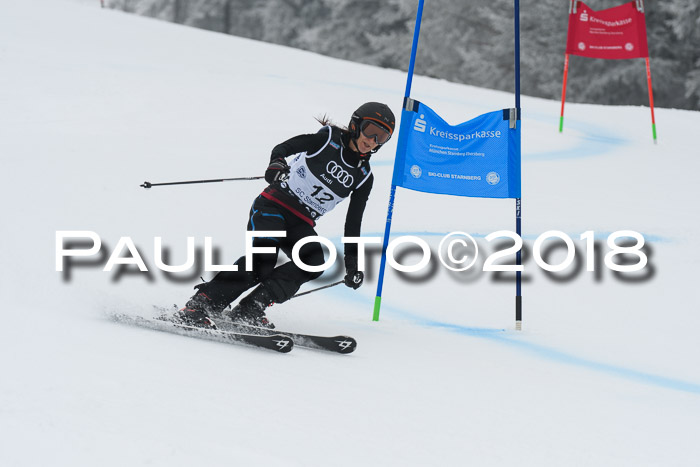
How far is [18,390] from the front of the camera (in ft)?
8.48

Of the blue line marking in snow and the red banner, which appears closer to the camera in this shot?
the blue line marking in snow

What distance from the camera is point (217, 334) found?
3977mm

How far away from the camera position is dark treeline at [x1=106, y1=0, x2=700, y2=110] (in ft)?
72.8

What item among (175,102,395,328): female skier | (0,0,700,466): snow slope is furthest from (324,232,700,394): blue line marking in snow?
(175,102,395,328): female skier

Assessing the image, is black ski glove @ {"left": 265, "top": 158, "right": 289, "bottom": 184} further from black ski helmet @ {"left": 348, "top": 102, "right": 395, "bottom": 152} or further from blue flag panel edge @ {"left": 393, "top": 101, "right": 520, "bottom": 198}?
blue flag panel edge @ {"left": 393, "top": 101, "right": 520, "bottom": 198}

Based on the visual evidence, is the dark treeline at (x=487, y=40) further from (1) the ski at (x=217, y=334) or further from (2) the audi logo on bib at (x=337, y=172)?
(1) the ski at (x=217, y=334)

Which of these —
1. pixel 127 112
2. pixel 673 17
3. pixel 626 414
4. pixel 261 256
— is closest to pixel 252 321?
pixel 261 256

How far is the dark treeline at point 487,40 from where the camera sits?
2219 cm

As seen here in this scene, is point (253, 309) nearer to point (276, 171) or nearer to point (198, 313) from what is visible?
point (198, 313)

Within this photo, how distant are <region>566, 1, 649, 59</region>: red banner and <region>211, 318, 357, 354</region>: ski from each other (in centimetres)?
793
